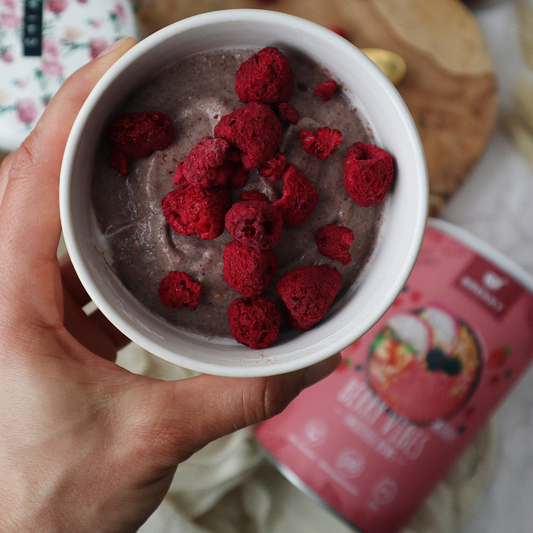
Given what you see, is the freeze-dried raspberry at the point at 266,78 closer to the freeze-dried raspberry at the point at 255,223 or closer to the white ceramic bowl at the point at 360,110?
the white ceramic bowl at the point at 360,110

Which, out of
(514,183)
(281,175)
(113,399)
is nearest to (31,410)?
(113,399)

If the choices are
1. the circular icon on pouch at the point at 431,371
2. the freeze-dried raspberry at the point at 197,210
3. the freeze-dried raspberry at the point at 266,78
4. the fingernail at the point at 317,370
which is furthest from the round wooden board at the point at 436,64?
the freeze-dried raspberry at the point at 197,210

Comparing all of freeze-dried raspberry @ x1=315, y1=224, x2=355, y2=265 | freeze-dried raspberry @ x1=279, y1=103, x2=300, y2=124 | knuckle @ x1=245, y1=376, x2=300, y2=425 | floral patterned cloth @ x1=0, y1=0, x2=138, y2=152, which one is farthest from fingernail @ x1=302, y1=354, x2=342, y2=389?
floral patterned cloth @ x1=0, y1=0, x2=138, y2=152

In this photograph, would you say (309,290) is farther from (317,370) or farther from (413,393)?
(413,393)

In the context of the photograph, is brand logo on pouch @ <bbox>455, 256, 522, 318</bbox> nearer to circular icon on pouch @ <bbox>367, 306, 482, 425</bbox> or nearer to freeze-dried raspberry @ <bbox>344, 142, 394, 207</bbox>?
circular icon on pouch @ <bbox>367, 306, 482, 425</bbox>

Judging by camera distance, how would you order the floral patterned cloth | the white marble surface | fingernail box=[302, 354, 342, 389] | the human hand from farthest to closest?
1. the white marble surface
2. the floral patterned cloth
3. fingernail box=[302, 354, 342, 389]
4. the human hand

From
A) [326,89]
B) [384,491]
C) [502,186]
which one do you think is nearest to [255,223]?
[326,89]
